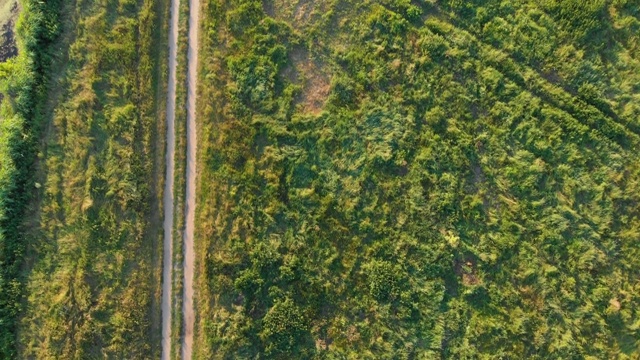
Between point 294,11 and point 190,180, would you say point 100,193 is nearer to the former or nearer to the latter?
point 190,180

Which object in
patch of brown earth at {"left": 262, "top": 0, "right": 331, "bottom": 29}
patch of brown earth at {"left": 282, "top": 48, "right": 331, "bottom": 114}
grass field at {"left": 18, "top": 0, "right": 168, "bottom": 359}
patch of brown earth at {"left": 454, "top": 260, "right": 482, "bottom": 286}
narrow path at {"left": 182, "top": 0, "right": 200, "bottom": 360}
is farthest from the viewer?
patch of brown earth at {"left": 262, "top": 0, "right": 331, "bottom": 29}

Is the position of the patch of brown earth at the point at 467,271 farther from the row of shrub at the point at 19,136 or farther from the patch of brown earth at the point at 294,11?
the row of shrub at the point at 19,136

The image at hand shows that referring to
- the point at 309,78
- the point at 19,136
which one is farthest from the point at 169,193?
the point at 309,78

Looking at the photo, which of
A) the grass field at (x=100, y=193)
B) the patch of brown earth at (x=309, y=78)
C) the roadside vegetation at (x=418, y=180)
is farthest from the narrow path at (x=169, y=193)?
the patch of brown earth at (x=309, y=78)

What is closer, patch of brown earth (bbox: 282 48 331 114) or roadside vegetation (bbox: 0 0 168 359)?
roadside vegetation (bbox: 0 0 168 359)

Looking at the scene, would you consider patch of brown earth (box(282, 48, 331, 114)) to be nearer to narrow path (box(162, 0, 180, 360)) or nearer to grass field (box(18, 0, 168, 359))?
narrow path (box(162, 0, 180, 360))

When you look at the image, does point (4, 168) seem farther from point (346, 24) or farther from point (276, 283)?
point (346, 24)

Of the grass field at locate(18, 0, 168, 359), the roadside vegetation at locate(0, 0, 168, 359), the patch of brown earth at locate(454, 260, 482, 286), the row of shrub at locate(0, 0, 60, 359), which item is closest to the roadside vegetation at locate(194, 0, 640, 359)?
the patch of brown earth at locate(454, 260, 482, 286)
